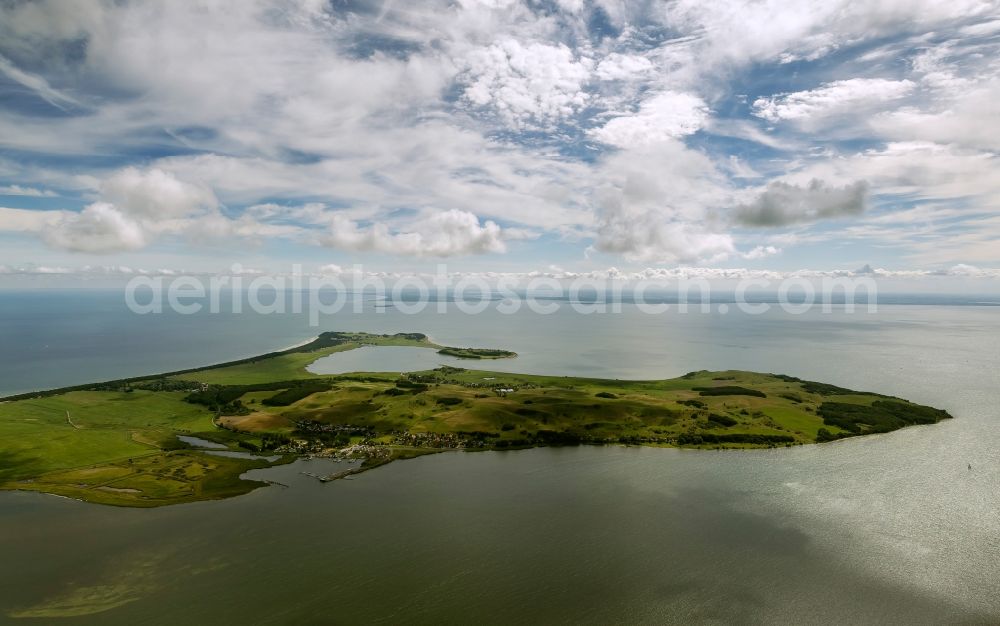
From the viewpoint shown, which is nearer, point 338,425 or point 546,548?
point 546,548

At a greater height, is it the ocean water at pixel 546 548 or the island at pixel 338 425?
the island at pixel 338 425

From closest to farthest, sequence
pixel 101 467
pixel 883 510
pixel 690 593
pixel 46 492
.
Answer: pixel 690 593
pixel 883 510
pixel 46 492
pixel 101 467

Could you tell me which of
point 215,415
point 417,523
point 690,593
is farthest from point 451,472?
point 215,415

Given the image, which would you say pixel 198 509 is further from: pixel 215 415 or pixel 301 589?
pixel 215 415

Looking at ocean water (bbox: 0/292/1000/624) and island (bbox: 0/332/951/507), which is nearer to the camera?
ocean water (bbox: 0/292/1000/624)

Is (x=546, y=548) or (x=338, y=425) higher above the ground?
(x=338, y=425)

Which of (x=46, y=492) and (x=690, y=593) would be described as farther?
(x=46, y=492)

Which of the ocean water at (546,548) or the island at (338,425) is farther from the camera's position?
the island at (338,425)

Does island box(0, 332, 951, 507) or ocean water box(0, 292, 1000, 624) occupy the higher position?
island box(0, 332, 951, 507)
